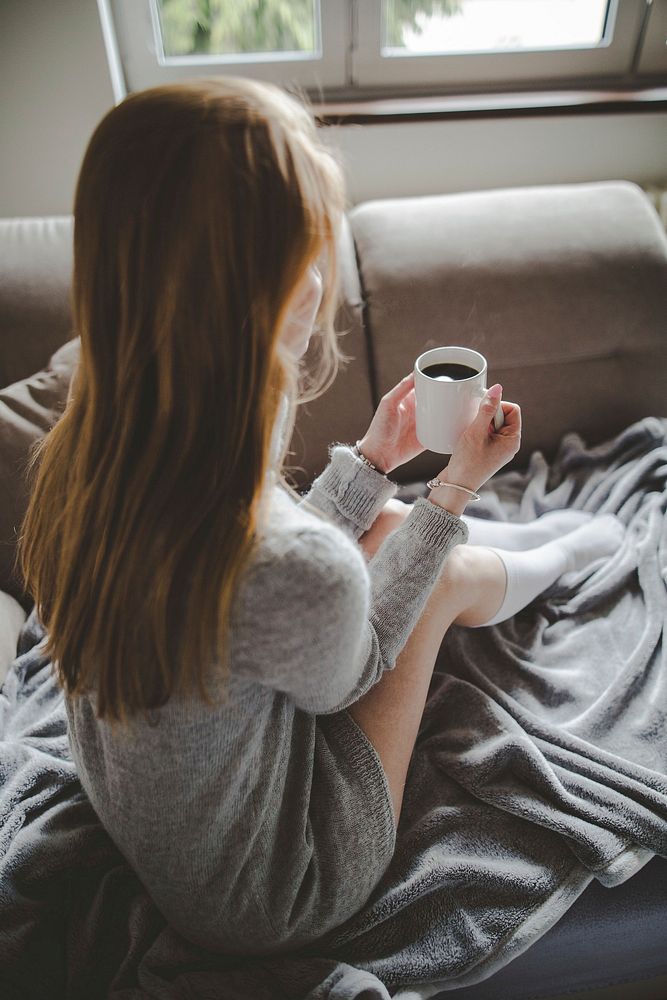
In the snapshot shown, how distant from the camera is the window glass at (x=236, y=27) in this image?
1.67 m

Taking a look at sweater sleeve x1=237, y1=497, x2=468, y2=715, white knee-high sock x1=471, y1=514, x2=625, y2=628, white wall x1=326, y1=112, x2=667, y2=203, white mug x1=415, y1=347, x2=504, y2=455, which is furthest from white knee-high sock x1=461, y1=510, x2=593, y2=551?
white wall x1=326, y1=112, x2=667, y2=203

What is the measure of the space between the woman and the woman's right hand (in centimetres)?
6

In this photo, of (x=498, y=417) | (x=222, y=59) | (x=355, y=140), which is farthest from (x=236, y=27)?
(x=498, y=417)

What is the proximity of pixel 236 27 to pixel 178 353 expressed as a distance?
1.44 meters

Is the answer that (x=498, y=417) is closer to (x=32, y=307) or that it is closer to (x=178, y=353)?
(x=178, y=353)

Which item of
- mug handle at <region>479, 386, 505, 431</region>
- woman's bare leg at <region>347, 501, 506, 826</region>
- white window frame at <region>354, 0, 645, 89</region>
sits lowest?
woman's bare leg at <region>347, 501, 506, 826</region>

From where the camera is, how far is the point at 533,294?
4.61 ft

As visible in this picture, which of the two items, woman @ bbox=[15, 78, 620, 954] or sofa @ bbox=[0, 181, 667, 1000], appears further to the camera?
sofa @ bbox=[0, 181, 667, 1000]

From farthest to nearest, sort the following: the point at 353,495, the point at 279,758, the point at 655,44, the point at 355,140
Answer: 1. the point at 655,44
2. the point at 355,140
3. the point at 353,495
4. the point at 279,758

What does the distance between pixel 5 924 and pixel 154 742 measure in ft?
1.12

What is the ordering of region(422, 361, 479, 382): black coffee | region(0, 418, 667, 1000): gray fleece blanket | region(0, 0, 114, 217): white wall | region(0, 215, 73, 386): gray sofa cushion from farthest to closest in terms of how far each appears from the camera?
region(0, 0, 114, 217): white wall, region(0, 215, 73, 386): gray sofa cushion, region(422, 361, 479, 382): black coffee, region(0, 418, 667, 1000): gray fleece blanket

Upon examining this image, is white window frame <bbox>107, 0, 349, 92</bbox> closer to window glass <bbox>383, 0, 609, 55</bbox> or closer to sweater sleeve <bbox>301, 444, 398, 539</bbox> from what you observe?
window glass <bbox>383, 0, 609, 55</bbox>

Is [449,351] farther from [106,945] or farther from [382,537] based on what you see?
[106,945]

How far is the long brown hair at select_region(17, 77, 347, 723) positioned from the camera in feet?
1.88
